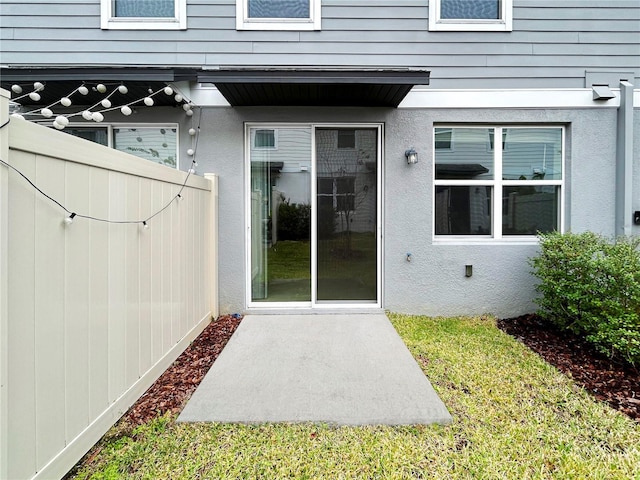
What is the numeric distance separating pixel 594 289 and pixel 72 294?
4528 millimetres

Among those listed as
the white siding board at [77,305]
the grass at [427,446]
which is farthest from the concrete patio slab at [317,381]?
the white siding board at [77,305]

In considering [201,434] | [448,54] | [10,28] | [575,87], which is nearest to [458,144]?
[448,54]

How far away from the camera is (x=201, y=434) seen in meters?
2.16

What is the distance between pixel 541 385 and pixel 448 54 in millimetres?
4147

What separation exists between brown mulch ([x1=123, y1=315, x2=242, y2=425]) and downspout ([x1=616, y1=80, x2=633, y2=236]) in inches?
212

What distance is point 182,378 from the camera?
2.92m

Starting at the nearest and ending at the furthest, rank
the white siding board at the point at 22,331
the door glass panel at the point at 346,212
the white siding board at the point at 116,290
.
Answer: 1. the white siding board at the point at 22,331
2. the white siding board at the point at 116,290
3. the door glass panel at the point at 346,212

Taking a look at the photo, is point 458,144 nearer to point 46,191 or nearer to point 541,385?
point 541,385

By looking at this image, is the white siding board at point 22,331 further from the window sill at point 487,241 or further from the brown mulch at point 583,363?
the window sill at point 487,241

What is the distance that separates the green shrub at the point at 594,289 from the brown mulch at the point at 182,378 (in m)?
3.86

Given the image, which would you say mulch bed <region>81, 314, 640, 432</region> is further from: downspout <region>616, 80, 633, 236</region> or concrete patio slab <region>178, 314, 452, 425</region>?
downspout <region>616, 80, 633, 236</region>

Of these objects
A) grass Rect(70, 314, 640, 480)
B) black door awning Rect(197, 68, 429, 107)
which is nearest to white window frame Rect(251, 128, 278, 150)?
black door awning Rect(197, 68, 429, 107)

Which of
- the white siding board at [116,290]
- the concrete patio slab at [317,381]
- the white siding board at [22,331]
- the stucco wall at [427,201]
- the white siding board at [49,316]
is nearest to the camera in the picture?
the white siding board at [22,331]

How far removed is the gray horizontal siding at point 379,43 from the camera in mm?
4414
